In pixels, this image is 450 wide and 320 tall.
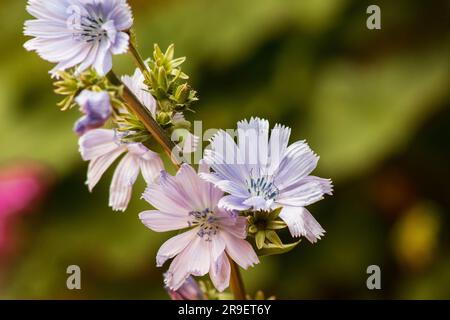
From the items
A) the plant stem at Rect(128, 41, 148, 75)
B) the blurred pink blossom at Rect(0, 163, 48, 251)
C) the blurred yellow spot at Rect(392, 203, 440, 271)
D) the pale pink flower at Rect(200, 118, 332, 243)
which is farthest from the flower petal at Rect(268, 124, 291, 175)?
the blurred yellow spot at Rect(392, 203, 440, 271)

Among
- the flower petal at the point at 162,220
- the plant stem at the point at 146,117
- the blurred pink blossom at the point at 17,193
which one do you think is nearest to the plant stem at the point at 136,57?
the plant stem at the point at 146,117

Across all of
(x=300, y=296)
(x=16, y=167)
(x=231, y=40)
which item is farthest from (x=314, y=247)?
(x=16, y=167)

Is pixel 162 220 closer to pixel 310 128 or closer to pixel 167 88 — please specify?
pixel 167 88

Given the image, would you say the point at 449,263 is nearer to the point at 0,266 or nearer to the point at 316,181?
the point at 0,266

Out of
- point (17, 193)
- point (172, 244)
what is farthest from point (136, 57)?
point (17, 193)
